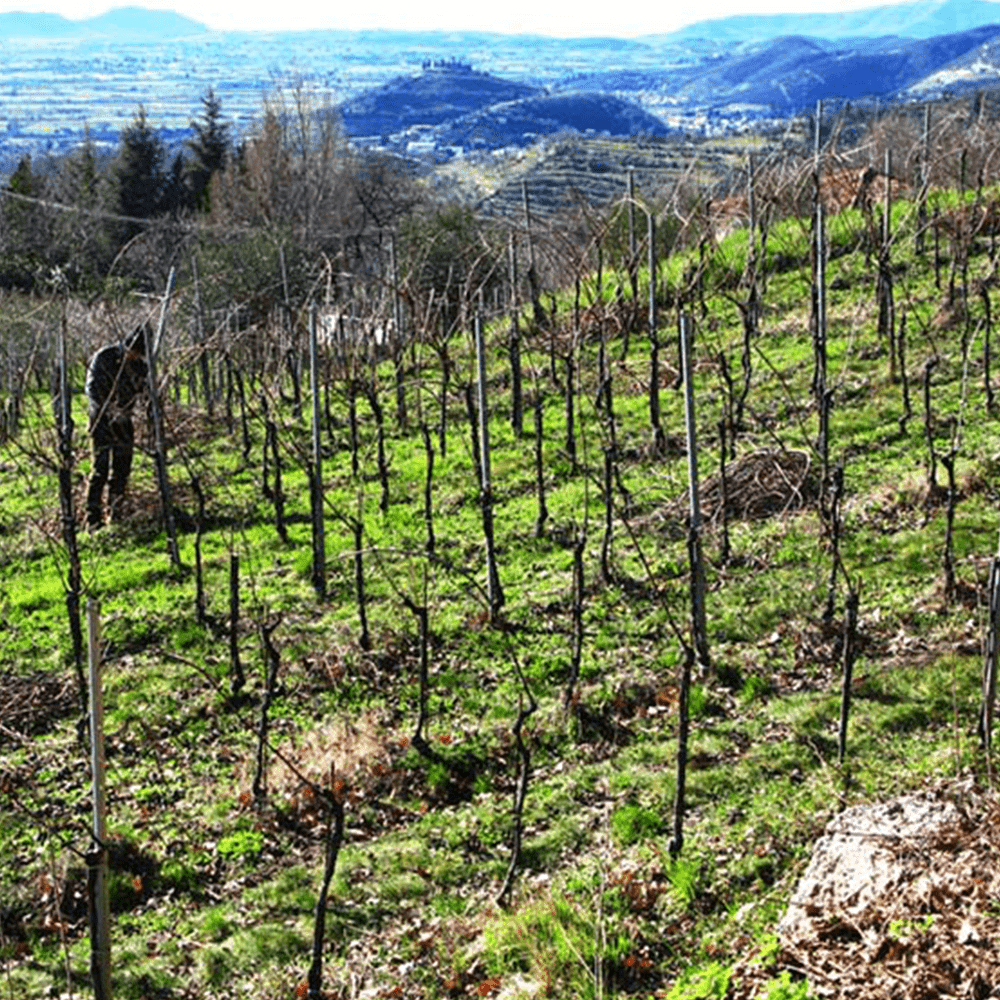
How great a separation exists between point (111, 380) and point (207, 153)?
135 feet

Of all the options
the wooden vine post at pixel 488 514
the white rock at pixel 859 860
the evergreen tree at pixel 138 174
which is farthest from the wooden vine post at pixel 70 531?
the evergreen tree at pixel 138 174

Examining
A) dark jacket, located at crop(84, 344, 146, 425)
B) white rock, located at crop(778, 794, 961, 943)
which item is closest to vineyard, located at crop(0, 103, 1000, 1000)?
white rock, located at crop(778, 794, 961, 943)

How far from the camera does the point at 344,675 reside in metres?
10.4

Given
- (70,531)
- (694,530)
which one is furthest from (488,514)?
(70,531)

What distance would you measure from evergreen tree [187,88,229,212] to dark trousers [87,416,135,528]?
1506 inches

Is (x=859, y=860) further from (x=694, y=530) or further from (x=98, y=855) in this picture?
(x=98, y=855)

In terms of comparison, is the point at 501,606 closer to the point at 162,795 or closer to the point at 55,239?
the point at 162,795

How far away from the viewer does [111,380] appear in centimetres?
1546

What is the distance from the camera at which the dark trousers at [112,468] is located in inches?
614

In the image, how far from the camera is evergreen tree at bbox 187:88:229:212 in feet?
172

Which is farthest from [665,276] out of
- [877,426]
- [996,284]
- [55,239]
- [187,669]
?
[55,239]

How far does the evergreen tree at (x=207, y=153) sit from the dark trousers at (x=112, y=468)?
1506 inches

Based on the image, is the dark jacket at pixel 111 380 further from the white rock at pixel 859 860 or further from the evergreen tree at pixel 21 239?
the evergreen tree at pixel 21 239

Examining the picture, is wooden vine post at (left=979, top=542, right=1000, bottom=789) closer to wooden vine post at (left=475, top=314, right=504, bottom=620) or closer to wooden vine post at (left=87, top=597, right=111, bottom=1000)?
wooden vine post at (left=475, top=314, right=504, bottom=620)
